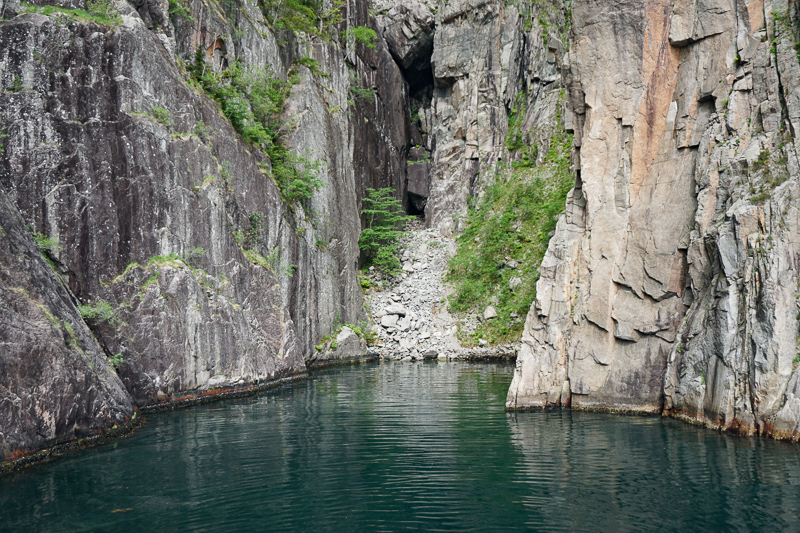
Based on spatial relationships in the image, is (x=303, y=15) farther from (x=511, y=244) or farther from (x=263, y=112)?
(x=511, y=244)

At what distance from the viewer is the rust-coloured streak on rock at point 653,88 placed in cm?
1644

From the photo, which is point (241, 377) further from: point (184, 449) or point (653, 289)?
point (653, 289)

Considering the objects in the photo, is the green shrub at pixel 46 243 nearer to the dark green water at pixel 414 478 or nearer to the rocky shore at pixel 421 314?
the dark green water at pixel 414 478

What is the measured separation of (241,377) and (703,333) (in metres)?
16.1

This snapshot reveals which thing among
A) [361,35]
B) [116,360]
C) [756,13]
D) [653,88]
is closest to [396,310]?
[116,360]

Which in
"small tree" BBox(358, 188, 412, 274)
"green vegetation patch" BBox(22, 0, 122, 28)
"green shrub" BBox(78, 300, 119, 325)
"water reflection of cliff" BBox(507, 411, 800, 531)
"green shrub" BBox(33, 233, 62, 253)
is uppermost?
"green vegetation patch" BBox(22, 0, 122, 28)

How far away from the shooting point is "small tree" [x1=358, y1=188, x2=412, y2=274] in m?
42.8

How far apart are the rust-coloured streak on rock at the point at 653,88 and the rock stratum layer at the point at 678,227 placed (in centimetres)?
4

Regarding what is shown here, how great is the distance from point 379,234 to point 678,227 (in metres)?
29.2

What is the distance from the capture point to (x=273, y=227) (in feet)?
84.2

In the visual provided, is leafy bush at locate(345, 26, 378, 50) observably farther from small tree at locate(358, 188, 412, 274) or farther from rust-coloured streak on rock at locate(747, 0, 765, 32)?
rust-coloured streak on rock at locate(747, 0, 765, 32)

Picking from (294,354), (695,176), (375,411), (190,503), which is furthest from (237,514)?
(294,354)

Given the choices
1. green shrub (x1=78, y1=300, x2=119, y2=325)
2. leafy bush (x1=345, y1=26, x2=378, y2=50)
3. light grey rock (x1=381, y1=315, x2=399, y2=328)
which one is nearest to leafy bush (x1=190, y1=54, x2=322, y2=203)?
light grey rock (x1=381, y1=315, x2=399, y2=328)

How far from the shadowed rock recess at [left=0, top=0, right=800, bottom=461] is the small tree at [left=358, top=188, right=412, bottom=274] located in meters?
17.1
